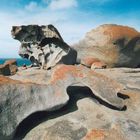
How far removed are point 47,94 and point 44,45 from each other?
6624 mm

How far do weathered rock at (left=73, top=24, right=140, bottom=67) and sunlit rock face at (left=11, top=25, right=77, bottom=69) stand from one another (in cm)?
247

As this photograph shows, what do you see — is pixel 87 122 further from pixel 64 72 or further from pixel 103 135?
pixel 64 72

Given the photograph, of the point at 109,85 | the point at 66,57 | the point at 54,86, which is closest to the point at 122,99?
the point at 109,85

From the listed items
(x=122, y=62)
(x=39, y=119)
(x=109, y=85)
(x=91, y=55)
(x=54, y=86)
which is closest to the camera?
(x=39, y=119)

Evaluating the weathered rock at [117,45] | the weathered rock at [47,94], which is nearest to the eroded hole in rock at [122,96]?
the weathered rock at [47,94]

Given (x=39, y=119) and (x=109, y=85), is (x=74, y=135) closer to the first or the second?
(x=39, y=119)

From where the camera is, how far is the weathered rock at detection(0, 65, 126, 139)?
25.6ft

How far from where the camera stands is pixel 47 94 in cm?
860

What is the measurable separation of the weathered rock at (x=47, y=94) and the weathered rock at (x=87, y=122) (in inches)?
9.2

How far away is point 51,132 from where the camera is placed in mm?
7805

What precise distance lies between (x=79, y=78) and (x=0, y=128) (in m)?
2.98

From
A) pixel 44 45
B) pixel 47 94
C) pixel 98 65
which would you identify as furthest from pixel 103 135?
pixel 98 65

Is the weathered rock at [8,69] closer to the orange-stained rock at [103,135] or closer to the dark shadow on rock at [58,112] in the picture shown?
the dark shadow on rock at [58,112]

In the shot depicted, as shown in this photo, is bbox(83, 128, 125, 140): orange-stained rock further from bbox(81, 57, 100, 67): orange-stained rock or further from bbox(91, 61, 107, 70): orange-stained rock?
bbox(81, 57, 100, 67): orange-stained rock
